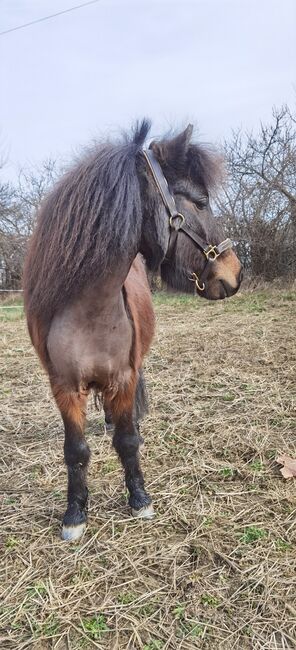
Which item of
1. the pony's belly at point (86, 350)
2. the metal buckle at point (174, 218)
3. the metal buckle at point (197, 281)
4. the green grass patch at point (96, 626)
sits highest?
the metal buckle at point (174, 218)

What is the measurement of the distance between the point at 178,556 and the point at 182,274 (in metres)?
1.31

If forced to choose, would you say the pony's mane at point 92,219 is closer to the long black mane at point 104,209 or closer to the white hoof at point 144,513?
the long black mane at point 104,209

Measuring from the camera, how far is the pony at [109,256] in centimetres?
201

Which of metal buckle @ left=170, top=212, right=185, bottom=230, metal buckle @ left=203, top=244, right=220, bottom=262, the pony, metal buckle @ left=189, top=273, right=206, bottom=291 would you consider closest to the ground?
the pony

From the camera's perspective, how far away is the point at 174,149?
2041 millimetres

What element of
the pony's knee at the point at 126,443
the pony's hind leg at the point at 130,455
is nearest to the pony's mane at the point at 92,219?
the pony's hind leg at the point at 130,455

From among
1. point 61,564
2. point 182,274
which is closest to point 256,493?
point 61,564

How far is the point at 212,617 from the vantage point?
1784 mm

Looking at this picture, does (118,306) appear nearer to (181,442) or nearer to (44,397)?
(181,442)

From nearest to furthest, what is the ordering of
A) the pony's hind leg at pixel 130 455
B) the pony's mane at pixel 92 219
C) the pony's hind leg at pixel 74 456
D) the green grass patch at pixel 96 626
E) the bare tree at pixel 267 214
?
the green grass patch at pixel 96 626 → the pony's mane at pixel 92 219 → the pony's hind leg at pixel 74 456 → the pony's hind leg at pixel 130 455 → the bare tree at pixel 267 214

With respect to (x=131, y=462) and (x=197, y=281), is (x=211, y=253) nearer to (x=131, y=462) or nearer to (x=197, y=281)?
(x=197, y=281)

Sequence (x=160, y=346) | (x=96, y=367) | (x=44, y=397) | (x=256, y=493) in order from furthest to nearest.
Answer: (x=160, y=346) → (x=44, y=397) → (x=256, y=493) → (x=96, y=367)

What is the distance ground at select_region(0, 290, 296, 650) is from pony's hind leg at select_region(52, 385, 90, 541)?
81 mm

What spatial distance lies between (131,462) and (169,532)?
1.35 ft
